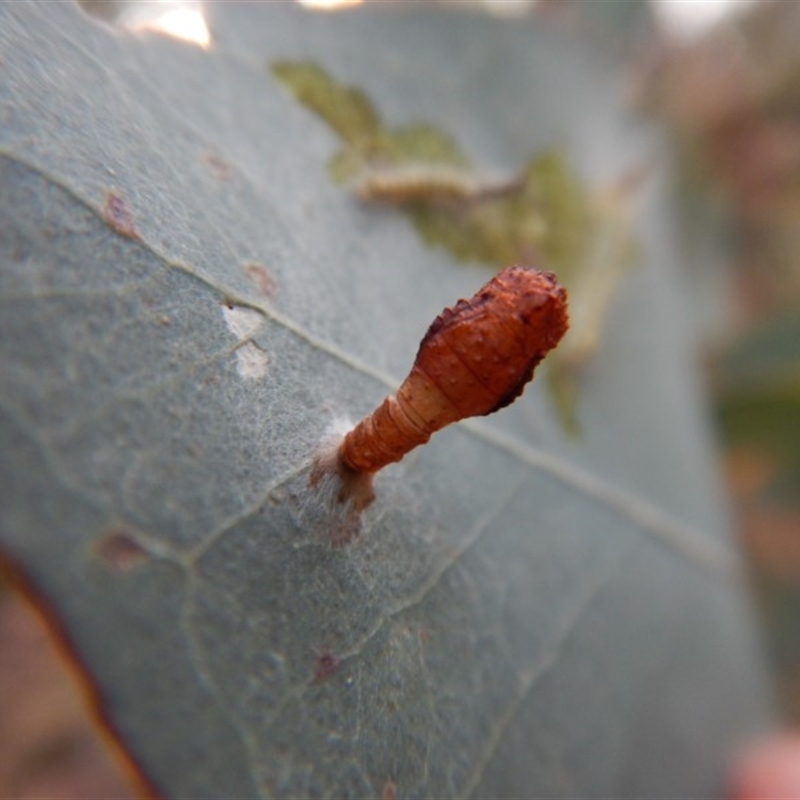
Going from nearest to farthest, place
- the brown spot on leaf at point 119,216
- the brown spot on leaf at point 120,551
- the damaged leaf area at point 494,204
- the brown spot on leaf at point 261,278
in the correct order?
the brown spot on leaf at point 120,551, the brown spot on leaf at point 119,216, the brown spot on leaf at point 261,278, the damaged leaf area at point 494,204

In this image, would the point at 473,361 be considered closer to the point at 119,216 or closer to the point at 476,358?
the point at 476,358

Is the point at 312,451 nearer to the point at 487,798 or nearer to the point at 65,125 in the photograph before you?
the point at 65,125

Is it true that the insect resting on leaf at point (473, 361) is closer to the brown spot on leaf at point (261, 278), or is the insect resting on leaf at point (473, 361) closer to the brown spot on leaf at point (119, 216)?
the brown spot on leaf at point (261, 278)

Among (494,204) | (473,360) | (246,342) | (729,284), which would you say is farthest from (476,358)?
(729,284)

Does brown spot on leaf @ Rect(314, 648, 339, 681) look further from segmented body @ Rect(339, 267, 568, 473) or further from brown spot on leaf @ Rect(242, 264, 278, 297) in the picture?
brown spot on leaf @ Rect(242, 264, 278, 297)

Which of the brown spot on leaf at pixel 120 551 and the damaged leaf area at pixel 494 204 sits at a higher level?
the damaged leaf area at pixel 494 204

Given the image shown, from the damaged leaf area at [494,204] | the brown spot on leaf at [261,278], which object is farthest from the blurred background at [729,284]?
the brown spot on leaf at [261,278]
